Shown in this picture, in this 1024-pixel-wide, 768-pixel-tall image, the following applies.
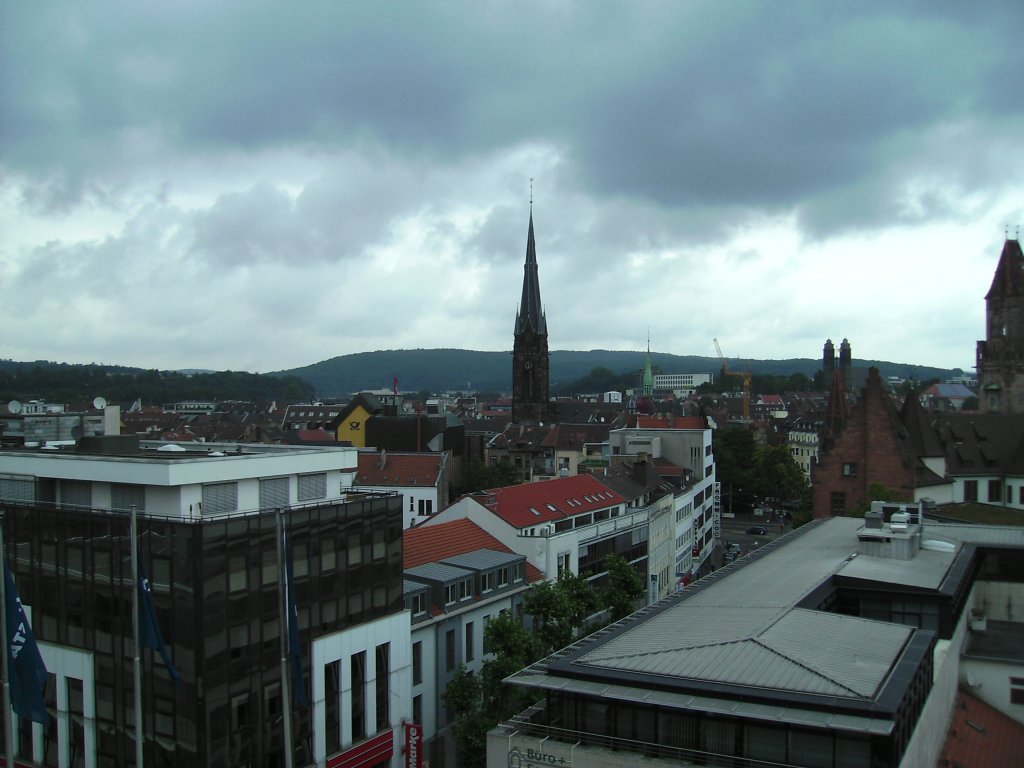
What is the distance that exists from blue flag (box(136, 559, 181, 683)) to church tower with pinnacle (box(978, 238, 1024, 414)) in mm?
90254

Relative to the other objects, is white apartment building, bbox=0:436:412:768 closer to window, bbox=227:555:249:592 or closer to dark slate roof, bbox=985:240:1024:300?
window, bbox=227:555:249:592

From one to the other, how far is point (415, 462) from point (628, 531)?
29.8 meters

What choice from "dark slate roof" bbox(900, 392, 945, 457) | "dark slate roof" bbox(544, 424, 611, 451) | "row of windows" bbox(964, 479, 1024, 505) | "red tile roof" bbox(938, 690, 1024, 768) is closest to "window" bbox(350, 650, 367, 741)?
"red tile roof" bbox(938, 690, 1024, 768)

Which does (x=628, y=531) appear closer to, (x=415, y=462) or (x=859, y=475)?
(x=859, y=475)

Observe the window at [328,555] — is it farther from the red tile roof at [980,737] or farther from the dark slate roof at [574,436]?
the dark slate roof at [574,436]

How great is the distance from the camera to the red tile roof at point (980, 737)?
91.5 feet

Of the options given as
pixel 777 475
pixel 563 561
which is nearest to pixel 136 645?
pixel 563 561

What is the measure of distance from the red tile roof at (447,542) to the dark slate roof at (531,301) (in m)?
108

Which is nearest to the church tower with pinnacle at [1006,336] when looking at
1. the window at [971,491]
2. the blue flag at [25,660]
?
the window at [971,491]

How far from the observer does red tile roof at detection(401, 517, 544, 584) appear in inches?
1702

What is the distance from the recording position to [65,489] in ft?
104

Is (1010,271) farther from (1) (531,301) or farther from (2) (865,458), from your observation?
(1) (531,301)

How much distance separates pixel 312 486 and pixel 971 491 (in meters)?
63.2

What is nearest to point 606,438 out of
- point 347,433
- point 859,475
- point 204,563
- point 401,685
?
point 347,433
